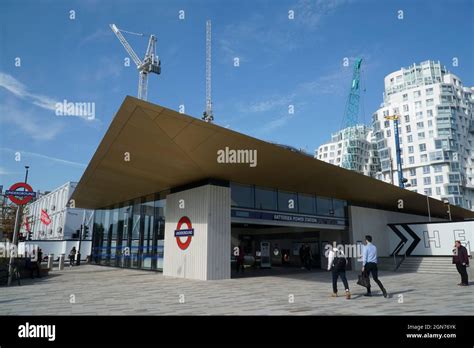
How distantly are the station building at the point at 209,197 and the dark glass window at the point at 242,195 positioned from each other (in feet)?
0.16

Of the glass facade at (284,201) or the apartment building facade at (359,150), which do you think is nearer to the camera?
the glass facade at (284,201)

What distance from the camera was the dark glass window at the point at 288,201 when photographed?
55.6 feet

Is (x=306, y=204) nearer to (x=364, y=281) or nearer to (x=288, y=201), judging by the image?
(x=288, y=201)

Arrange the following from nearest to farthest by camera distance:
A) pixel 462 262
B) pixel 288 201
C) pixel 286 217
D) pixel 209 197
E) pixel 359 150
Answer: pixel 462 262
pixel 209 197
pixel 286 217
pixel 288 201
pixel 359 150

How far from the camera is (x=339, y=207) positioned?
2042 cm

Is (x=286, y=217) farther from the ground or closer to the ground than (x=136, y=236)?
farther from the ground

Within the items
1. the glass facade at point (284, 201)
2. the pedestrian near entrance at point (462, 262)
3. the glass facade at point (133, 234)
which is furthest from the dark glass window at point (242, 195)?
the pedestrian near entrance at point (462, 262)

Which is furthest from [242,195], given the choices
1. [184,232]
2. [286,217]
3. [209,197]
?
[184,232]

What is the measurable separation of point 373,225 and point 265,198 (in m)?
10.5

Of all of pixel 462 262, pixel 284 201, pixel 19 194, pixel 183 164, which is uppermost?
pixel 183 164

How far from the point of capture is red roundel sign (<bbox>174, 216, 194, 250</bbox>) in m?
14.6

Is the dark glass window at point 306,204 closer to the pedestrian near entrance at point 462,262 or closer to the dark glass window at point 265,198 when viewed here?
the dark glass window at point 265,198

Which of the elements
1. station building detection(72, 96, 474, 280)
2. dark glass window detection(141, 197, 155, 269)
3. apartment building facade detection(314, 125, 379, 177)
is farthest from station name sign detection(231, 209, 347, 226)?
apartment building facade detection(314, 125, 379, 177)

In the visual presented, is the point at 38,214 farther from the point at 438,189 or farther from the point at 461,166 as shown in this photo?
the point at 461,166
